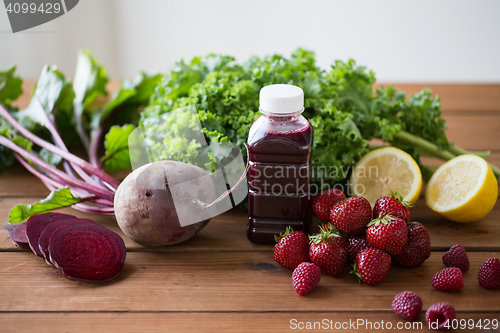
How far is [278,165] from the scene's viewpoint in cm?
128

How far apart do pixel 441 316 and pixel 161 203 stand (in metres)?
0.77

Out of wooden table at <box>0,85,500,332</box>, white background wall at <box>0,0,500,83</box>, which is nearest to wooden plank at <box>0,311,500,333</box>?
wooden table at <box>0,85,500,332</box>

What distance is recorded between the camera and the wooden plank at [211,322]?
3.40 feet

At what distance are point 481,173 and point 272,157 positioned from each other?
674 millimetres

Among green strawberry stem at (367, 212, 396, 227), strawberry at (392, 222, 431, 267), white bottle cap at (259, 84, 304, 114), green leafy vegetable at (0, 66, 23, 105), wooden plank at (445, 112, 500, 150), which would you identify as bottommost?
wooden plank at (445, 112, 500, 150)

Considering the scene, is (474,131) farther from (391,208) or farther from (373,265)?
(373,265)

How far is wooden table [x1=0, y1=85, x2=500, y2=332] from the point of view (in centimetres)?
106

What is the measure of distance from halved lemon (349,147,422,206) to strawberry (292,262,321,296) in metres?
0.47

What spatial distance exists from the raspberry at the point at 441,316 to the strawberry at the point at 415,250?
19 centimetres

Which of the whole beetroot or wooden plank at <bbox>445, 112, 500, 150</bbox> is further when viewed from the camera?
wooden plank at <bbox>445, 112, 500, 150</bbox>

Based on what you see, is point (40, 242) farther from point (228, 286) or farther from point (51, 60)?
point (51, 60)

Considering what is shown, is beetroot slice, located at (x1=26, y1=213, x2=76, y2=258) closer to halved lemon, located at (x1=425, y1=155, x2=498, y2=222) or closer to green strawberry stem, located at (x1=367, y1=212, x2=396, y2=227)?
green strawberry stem, located at (x1=367, y1=212, x2=396, y2=227)

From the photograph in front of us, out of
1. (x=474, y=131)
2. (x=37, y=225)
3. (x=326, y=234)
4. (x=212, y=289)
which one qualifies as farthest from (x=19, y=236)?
(x=474, y=131)

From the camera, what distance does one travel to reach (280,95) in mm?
1181
